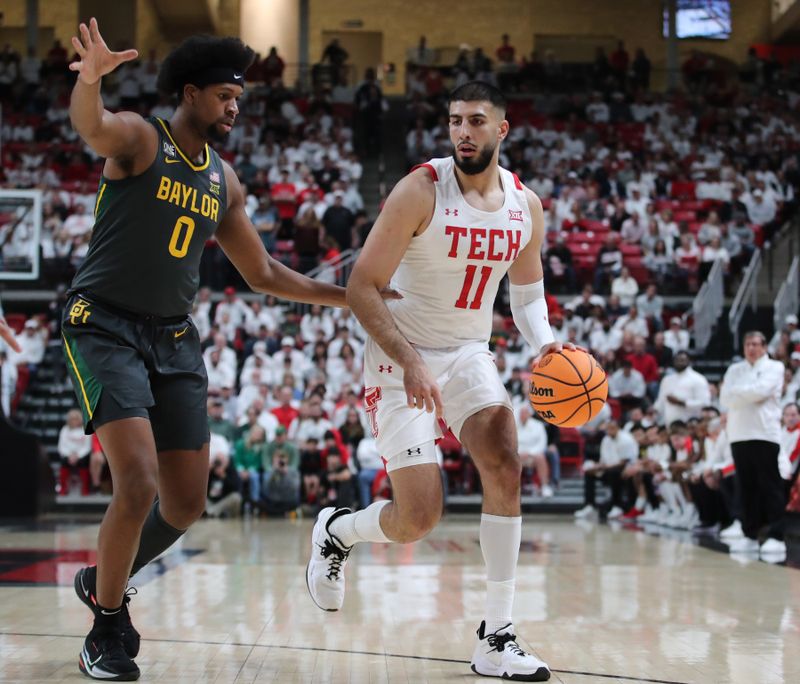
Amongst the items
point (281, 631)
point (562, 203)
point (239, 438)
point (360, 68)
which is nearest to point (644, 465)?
point (239, 438)

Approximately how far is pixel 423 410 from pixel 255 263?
1.08m

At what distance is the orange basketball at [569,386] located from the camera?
5023 millimetres

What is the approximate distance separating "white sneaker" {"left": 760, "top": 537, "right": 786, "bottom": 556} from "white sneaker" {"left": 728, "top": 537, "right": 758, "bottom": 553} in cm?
25

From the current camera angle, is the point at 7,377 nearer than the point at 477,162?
No

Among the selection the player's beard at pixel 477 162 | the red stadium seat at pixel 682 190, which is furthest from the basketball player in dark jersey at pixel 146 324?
the red stadium seat at pixel 682 190

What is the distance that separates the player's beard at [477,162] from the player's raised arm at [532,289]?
338 mm

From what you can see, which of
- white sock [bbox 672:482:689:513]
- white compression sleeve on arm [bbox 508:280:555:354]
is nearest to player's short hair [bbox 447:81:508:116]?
white compression sleeve on arm [bbox 508:280:555:354]

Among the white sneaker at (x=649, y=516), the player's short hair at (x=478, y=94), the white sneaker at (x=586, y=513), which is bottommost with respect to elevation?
the white sneaker at (x=586, y=513)

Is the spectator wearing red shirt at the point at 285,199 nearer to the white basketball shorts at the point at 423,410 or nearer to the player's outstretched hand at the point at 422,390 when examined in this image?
the white basketball shorts at the point at 423,410

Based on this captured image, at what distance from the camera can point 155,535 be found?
4859 mm

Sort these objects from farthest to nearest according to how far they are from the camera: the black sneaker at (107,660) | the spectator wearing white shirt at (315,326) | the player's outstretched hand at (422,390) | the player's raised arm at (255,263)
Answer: the spectator wearing white shirt at (315,326) → the player's raised arm at (255,263) → the player's outstretched hand at (422,390) → the black sneaker at (107,660)

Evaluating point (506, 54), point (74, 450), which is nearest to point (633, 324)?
point (74, 450)

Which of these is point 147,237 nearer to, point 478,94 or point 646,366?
point 478,94

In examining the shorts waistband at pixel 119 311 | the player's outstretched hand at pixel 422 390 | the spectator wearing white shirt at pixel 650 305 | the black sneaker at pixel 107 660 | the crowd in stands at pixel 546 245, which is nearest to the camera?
the black sneaker at pixel 107 660
